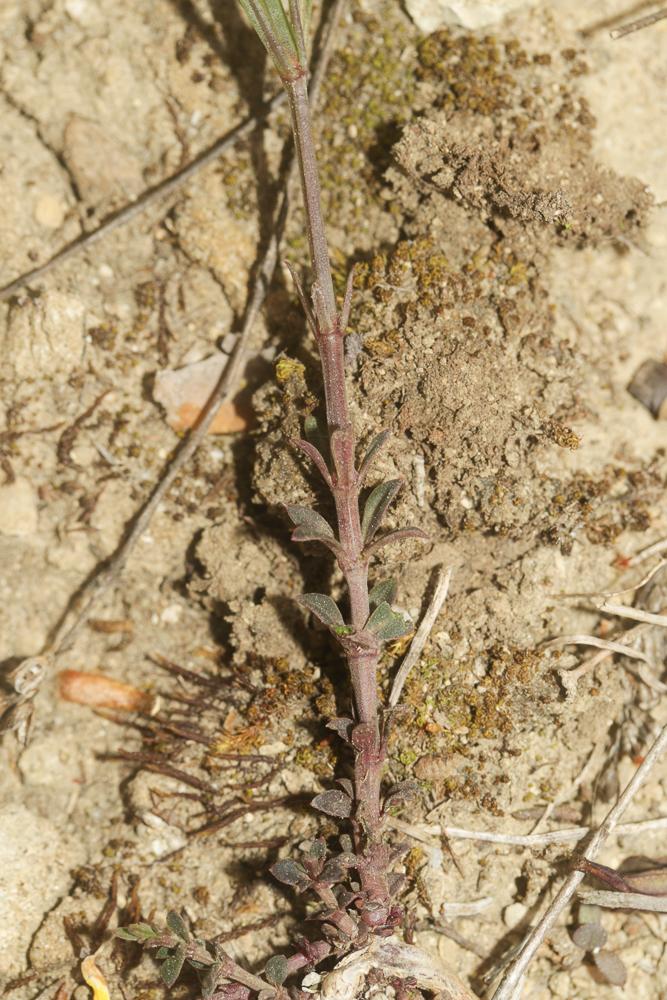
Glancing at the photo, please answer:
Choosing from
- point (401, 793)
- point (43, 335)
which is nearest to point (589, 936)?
point (401, 793)

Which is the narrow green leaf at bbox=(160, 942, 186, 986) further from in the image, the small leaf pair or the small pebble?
the small leaf pair

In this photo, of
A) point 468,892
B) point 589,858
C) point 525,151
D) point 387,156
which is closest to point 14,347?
point 387,156

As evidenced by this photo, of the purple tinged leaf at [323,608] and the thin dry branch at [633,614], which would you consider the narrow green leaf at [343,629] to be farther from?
the thin dry branch at [633,614]

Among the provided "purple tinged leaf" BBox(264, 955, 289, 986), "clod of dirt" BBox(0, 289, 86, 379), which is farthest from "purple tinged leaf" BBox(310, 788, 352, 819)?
"clod of dirt" BBox(0, 289, 86, 379)

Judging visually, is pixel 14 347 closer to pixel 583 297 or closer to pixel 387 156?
pixel 387 156

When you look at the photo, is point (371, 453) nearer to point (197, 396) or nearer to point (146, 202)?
point (197, 396)

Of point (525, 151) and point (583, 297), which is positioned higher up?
point (525, 151)
